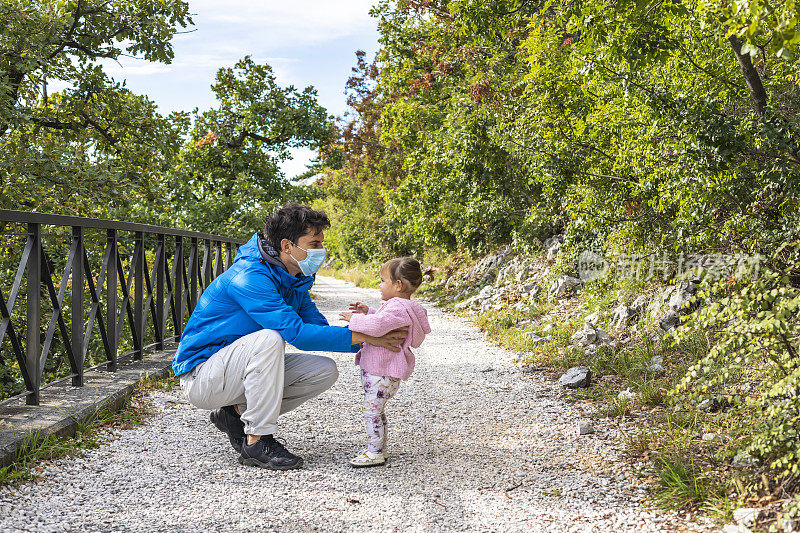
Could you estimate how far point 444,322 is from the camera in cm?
1097

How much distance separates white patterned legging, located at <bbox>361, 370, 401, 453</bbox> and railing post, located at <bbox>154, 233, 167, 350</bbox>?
356 centimetres

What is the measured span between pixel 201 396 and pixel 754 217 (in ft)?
14.3

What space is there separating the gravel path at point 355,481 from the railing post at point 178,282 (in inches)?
90.8

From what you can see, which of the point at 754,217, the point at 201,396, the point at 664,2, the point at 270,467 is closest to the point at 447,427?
the point at 270,467

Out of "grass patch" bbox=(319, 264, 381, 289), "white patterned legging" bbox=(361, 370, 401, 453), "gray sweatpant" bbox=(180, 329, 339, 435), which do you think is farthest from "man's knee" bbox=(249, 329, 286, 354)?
"grass patch" bbox=(319, 264, 381, 289)

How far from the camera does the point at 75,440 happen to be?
3812 mm

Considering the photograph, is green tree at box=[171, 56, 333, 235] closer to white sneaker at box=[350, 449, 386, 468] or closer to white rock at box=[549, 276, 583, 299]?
white rock at box=[549, 276, 583, 299]

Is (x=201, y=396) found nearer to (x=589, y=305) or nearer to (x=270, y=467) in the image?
(x=270, y=467)

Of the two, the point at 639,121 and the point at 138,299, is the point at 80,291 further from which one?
the point at 639,121

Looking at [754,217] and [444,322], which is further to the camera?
[444,322]

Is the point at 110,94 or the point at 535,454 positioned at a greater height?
the point at 110,94

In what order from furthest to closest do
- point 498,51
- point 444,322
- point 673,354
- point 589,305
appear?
1. point 498,51
2. point 444,322
3. point 589,305
4. point 673,354

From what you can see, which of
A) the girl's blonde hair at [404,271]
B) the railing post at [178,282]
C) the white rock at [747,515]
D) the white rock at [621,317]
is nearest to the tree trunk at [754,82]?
the white rock at [621,317]

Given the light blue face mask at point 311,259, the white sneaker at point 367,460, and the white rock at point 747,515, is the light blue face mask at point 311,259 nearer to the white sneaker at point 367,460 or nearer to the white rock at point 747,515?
the white sneaker at point 367,460
